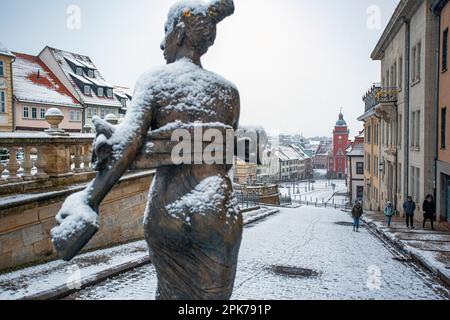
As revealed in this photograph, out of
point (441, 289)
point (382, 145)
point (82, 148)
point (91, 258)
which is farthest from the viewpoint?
point (382, 145)

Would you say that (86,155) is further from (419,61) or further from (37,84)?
(37,84)

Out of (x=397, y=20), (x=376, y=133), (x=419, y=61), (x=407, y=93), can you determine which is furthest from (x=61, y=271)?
(x=376, y=133)

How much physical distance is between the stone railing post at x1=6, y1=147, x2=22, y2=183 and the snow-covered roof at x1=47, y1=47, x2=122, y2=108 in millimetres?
26339

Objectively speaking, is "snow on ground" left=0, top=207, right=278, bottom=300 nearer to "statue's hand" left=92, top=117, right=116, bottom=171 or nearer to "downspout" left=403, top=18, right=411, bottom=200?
"statue's hand" left=92, top=117, right=116, bottom=171

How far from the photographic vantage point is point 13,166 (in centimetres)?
752

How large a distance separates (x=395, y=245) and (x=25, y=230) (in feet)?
33.4

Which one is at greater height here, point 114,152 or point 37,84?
point 37,84

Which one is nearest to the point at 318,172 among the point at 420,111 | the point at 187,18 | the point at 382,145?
the point at 382,145

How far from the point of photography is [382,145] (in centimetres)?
3094

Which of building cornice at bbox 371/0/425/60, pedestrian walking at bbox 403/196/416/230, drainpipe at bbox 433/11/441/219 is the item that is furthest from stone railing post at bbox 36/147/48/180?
building cornice at bbox 371/0/425/60

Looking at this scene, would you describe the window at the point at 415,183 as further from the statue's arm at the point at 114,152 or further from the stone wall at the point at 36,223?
the statue's arm at the point at 114,152

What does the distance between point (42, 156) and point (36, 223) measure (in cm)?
140

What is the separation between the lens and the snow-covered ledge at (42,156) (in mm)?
7453

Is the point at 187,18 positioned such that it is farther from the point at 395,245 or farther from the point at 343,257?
the point at 395,245
